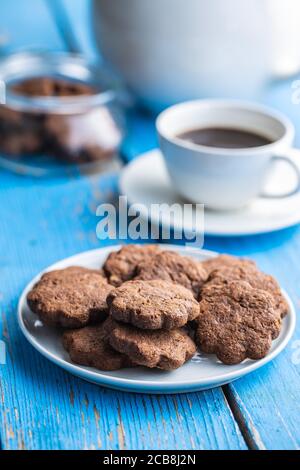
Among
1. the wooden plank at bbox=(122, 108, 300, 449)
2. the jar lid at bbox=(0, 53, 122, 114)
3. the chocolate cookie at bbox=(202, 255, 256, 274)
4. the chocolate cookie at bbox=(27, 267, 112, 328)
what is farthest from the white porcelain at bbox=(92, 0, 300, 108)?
the chocolate cookie at bbox=(27, 267, 112, 328)

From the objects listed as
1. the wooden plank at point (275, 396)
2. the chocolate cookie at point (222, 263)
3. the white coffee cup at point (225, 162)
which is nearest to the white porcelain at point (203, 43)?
the white coffee cup at point (225, 162)

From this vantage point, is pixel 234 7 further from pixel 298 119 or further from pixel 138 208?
pixel 138 208

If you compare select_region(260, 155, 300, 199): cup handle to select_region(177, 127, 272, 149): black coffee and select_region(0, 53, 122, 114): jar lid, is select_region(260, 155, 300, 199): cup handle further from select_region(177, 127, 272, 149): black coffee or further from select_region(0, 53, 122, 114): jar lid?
select_region(0, 53, 122, 114): jar lid

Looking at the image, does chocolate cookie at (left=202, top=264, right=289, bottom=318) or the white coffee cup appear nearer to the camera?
chocolate cookie at (left=202, top=264, right=289, bottom=318)

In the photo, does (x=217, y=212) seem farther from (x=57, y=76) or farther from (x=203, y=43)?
(x=57, y=76)

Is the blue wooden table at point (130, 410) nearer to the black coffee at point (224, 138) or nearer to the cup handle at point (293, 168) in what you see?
the cup handle at point (293, 168)

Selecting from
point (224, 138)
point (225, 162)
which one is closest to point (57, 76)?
point (224, 138)
